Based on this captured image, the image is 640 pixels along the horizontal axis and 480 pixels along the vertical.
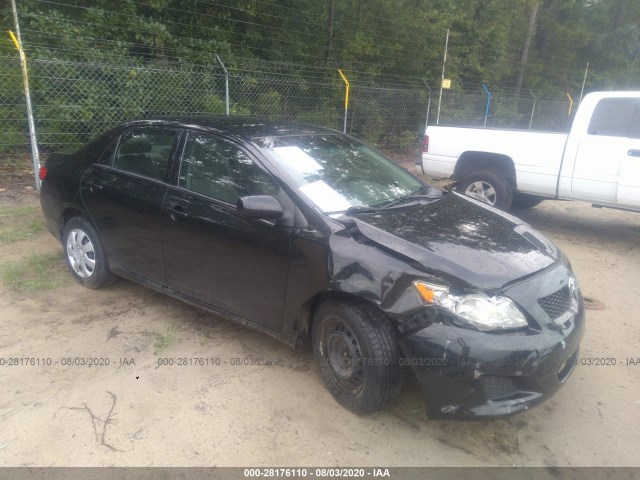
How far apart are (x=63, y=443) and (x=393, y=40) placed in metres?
12.7

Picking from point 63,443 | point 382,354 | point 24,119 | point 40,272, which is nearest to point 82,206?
point 40,272

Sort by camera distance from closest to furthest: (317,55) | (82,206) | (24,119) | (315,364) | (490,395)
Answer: (490,395), (315,364), (82,206), (24,119), (317,55)

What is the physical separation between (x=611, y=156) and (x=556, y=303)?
4.24m

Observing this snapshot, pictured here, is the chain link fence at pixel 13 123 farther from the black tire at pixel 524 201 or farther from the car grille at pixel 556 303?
the black tire at pixel 524 201

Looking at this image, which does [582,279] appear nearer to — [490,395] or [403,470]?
[490,395]

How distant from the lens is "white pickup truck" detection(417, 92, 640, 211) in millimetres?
6035

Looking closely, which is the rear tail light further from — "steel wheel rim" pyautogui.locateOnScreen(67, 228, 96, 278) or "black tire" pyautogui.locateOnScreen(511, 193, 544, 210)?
"steel wheel rim" pyautogui.locateOnScreen(67, 228, 96, 278)

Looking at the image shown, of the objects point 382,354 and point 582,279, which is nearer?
point 382,354

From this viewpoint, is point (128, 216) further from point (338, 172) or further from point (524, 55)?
point (524, 55)

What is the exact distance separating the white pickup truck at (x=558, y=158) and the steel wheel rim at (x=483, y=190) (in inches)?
0.6

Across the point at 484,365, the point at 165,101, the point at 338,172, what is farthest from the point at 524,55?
the point at 484,365

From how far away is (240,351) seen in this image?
3557mm

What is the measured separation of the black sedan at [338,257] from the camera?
2.53m

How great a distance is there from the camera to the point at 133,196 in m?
3.86
